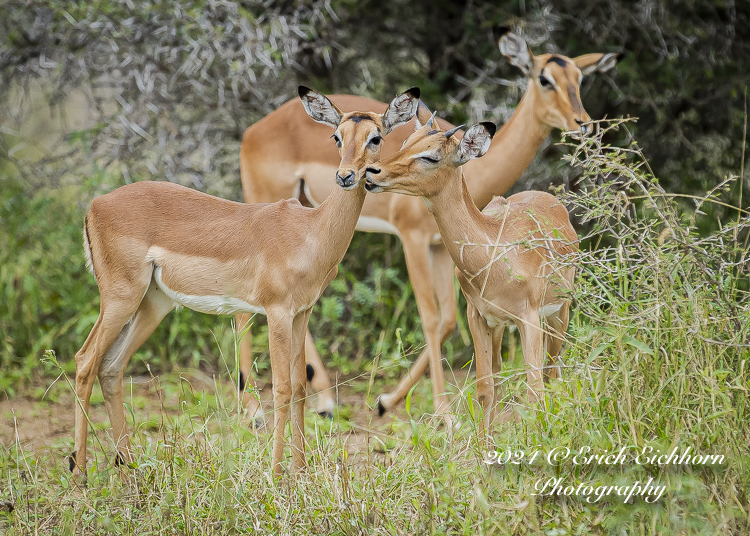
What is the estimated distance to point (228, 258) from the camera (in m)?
3.85

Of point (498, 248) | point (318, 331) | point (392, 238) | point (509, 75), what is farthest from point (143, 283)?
point (509, 75)

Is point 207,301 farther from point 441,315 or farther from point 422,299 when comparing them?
point 441,315

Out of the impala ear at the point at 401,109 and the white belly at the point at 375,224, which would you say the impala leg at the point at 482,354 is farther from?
the white belly at the point at 375,224

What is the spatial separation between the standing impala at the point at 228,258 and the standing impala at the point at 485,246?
0.80 ft

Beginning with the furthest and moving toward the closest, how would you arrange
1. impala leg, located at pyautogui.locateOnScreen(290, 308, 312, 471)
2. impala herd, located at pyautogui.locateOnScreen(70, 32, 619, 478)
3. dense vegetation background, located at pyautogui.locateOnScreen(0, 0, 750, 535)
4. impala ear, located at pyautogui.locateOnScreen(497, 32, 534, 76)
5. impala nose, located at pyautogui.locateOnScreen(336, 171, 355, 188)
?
impala ear, located at pyautogui.locateOnScreen(497, 32, 534, 76) < impala leg, located at pyautogui.locateOnScreen(290, 308, 312, 471) < impala herd, located at pyautogui.locateOnScreen(70, 32, 619, 478) < impala nose, located at pyautogui.locateOnScreen(336, 171, 355, 188) < dense vegetation background, located at pyautogui.locateOnScreen(0, 0, 750, 535)

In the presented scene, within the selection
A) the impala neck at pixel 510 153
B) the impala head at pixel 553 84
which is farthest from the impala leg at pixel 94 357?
the impala head at pixel 553 84

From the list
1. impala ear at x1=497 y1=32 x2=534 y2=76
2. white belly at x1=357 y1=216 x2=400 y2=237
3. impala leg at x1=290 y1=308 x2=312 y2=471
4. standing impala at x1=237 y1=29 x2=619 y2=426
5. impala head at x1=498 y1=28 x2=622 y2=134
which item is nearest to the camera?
impala leg at x1=290 y1=308 x2=312 y2=471

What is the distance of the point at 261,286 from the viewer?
3.76m

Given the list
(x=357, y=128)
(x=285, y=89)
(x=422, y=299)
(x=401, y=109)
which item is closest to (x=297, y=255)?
(x=357, y=128)

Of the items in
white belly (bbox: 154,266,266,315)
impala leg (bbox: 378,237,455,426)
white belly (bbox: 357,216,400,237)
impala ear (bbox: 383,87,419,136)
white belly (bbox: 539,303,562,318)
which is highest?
impala ear (bbox: 383,87,419,136)

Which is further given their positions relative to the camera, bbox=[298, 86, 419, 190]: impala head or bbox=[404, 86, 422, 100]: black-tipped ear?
bbox=[404, 86, 422, 100]: black-tipped ear

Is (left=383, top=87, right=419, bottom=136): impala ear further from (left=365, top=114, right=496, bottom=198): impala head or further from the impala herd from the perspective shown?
(left=365, top=114, right=496, bottom=198): impala head

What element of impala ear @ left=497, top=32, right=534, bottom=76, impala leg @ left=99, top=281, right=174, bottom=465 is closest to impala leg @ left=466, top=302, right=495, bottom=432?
impala leg @ left=99, top=281, right=174, bottom=465

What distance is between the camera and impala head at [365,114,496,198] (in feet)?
11.5
